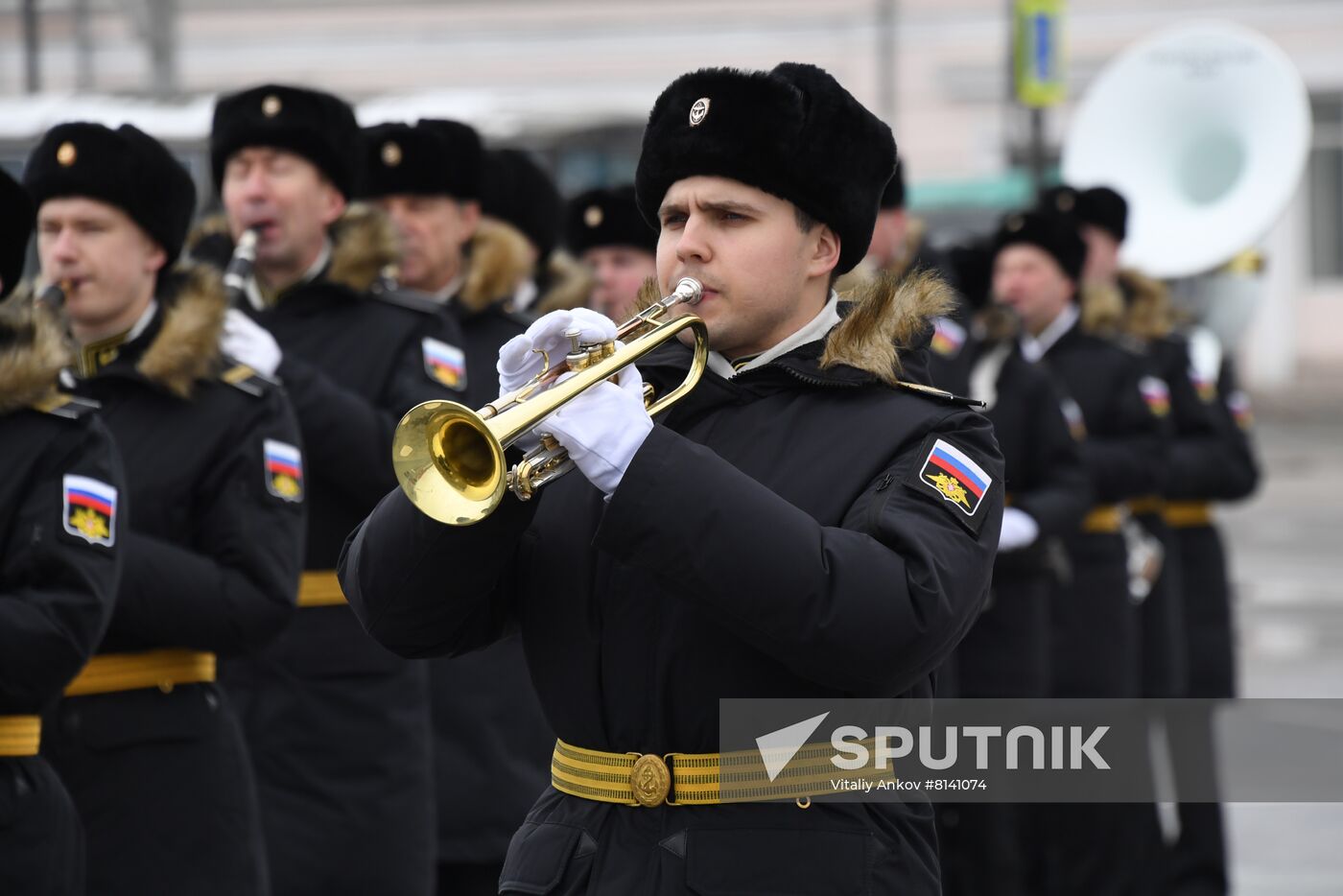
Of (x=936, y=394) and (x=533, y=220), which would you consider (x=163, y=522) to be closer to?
(x=936, y=394)

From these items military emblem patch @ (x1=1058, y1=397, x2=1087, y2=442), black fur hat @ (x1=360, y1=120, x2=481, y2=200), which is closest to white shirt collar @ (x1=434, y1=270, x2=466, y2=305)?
black fur hat @ (x1=360, y1=120, x2=481, y2=200)

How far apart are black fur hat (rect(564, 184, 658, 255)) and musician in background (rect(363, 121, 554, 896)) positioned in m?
0.26

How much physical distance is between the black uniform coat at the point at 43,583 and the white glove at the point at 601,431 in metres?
1.35

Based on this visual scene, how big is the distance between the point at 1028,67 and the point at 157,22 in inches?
250

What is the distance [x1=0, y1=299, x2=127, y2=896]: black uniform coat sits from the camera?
3904mm

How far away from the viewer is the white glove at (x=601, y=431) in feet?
9.75

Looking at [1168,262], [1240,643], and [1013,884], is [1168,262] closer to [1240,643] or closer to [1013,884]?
[1240,643]

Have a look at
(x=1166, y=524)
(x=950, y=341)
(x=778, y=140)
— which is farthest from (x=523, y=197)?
(x=778, y=140)

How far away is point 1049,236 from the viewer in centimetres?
795

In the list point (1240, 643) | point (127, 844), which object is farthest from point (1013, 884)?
point (1240, 643)

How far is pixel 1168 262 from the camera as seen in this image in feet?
37.2

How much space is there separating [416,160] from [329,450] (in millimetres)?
1445

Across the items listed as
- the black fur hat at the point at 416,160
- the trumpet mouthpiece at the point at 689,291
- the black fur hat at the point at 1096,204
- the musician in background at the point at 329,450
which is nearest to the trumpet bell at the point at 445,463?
the trumpet mouthpiece at the point at 689,291

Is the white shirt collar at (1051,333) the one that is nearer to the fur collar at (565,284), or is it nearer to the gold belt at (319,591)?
the fur collar at (565,284)
